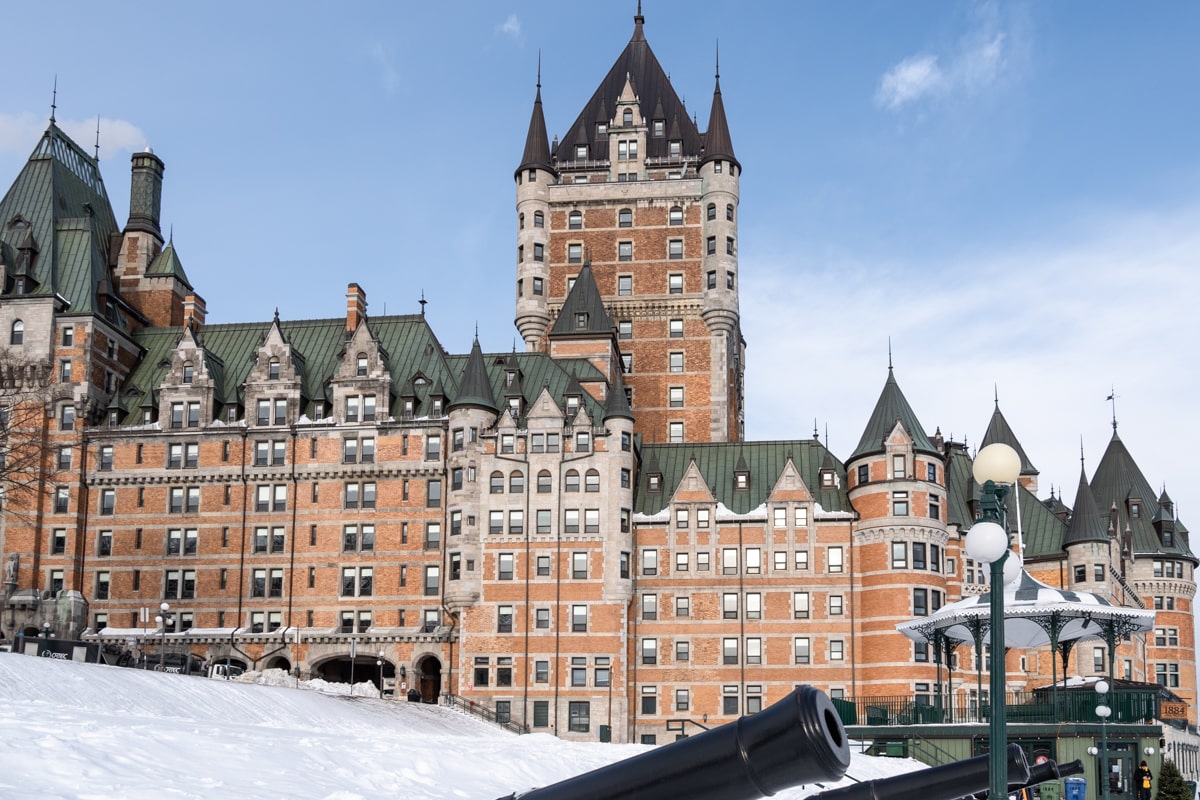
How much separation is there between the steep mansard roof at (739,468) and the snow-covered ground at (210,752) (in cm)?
3071

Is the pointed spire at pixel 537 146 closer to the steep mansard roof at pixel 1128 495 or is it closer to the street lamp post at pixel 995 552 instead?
the steep mansard roof at pixel 1128 495

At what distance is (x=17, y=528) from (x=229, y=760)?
58152 mm

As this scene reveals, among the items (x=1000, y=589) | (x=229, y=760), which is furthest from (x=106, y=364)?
(x=1000, y=589)

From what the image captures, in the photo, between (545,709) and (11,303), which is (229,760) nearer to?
(545,709)

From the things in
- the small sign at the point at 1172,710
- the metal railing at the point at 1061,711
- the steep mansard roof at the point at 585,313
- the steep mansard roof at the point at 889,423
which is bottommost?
the small sign at the point at 1172,710

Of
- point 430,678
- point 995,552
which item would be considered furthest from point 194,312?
point 995,552

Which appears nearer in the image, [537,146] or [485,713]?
[485,713]

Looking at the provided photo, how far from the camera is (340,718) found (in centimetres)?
4044

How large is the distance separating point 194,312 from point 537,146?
23.3 metres

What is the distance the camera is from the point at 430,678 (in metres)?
71.3

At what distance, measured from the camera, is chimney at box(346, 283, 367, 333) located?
7669 cm

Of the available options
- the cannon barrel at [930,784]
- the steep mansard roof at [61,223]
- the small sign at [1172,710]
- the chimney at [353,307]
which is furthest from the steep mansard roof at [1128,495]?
the cannon barrel at [930,784]

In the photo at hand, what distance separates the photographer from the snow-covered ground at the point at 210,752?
53.9 feet

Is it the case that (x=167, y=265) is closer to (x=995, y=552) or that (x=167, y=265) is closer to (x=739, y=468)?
(x=739, y=468)
